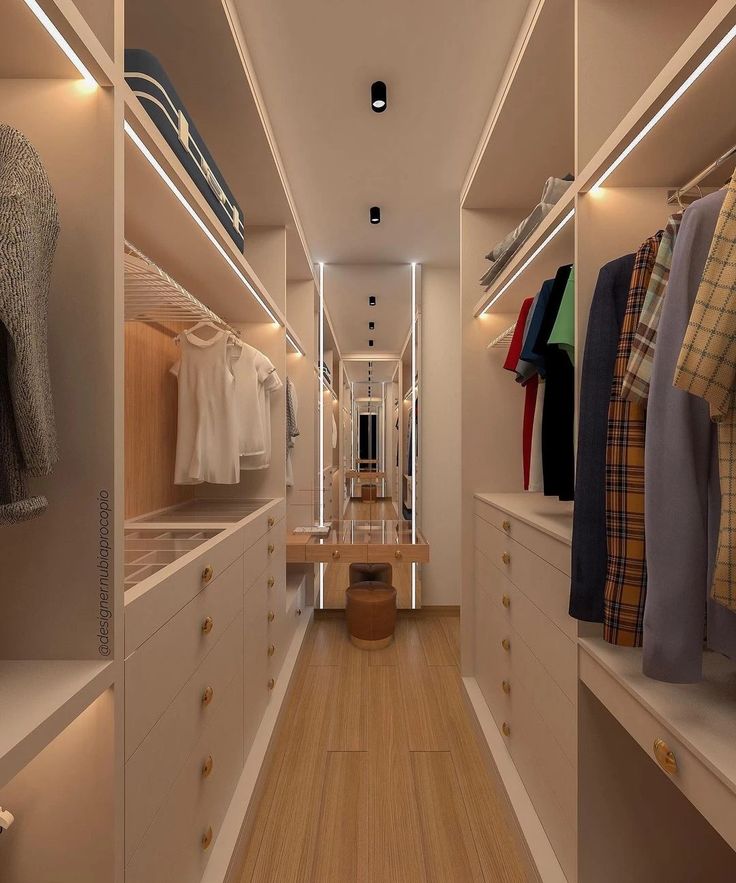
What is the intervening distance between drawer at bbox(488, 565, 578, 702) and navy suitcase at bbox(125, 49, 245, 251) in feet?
4.97

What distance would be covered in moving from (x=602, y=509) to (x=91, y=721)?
101 cm

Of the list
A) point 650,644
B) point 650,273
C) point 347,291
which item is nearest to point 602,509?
point 650,644

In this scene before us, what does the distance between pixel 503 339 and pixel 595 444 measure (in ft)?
4.47

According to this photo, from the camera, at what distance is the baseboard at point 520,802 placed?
135 cm

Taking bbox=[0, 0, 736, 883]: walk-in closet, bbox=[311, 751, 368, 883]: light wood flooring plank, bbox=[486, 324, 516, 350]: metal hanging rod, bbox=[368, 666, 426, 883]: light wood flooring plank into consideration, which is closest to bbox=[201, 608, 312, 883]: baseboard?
bbox=[0, 0, 736, 883]: walk-in closet

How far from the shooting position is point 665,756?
2.75 ft

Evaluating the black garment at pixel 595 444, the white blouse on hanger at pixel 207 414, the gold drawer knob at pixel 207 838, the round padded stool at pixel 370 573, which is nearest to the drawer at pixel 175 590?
the white blouse on hanger at pixel 207 414

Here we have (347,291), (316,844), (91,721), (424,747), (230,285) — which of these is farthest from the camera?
(347,291)

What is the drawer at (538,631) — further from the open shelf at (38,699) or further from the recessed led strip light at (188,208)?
the recessed led strip light at (188,208)

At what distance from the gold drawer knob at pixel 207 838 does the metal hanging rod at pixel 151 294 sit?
1.41 metres

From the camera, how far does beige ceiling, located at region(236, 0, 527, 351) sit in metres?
1.59

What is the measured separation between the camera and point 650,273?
1017 mm

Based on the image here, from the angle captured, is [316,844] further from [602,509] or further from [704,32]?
[704,32]

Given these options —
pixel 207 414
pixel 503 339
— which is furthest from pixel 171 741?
pixel 503 339
